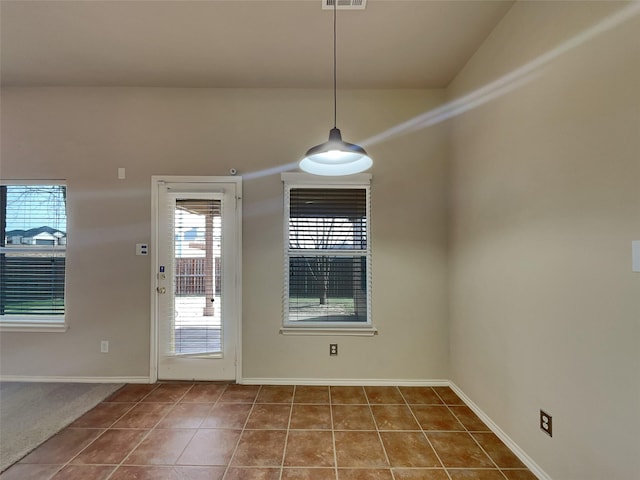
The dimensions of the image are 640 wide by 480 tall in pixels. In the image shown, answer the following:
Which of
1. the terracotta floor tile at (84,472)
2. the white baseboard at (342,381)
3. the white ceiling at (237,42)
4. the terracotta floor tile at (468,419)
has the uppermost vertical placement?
the white ceiling at (237,42)

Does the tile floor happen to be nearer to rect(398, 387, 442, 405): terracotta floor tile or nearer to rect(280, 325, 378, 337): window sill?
rect(398, 387, 442, 405): terracotta floor tile

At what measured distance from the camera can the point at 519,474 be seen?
1789 millimetres

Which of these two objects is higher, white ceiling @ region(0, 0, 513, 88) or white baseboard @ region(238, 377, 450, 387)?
white ceiling @ region(0, 0, 513, 88)

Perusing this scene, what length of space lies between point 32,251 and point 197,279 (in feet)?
5.88

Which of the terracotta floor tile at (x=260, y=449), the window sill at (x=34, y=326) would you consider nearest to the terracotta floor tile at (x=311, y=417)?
the terracotta floor tile at (x=260, y=449)

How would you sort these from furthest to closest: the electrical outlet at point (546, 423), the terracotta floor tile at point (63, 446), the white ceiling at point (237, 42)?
the white ceiling at point (237, 42) → the terracotta floor tile at point (63, 446) → the electrical outlet at point (546, 423)

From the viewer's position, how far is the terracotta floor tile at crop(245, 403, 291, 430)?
2.26 m

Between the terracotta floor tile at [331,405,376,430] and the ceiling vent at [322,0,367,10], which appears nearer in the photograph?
the ceiling vent at [322,0,367,10]

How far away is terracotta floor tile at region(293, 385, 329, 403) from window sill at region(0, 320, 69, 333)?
2.47m

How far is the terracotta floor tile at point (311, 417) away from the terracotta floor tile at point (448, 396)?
109cm

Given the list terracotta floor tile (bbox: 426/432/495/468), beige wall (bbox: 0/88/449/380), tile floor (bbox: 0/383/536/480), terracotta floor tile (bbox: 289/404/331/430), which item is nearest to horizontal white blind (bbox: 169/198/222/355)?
beige wall (bbox: 0/88/449/380)

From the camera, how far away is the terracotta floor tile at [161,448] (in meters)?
1.90

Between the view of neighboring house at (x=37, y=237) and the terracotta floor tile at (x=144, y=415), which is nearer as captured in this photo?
the terracotta floor tile at (x=144, y=415)

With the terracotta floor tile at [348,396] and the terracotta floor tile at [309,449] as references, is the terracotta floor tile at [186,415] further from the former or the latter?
the terracotta floor tile at [348,396]
